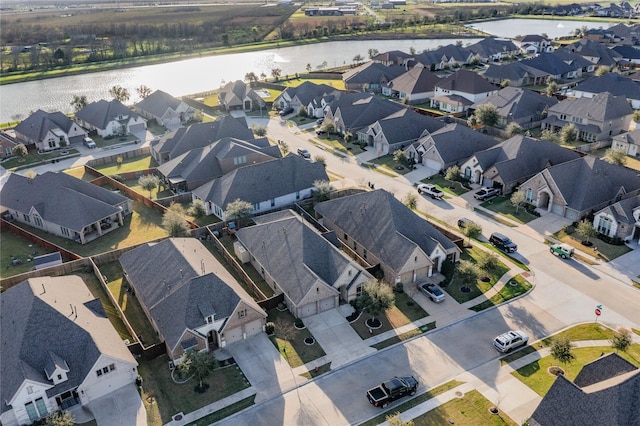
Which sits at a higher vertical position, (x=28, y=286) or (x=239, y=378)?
(x=28, y=286)

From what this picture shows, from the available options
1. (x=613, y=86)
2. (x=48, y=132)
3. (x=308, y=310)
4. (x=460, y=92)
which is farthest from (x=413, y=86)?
(x=308, y=310)

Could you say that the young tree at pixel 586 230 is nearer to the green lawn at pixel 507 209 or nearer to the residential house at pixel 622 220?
the residential house at pixel 622 220

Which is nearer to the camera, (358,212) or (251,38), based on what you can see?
(358,212)

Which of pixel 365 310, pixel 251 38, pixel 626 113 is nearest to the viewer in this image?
pixel 365 310

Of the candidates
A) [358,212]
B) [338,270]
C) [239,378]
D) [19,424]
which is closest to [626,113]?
[358,212]

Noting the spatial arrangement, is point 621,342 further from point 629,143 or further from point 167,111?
point 167,111

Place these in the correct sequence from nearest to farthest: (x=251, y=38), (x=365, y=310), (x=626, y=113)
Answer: (x=365, y=310) → (x=626, y=113) → (x=251, y=38)

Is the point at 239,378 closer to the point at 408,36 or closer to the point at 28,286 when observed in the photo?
the point at 28,286

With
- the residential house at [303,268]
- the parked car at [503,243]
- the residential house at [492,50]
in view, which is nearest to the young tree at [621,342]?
the parked car at [503,243]
